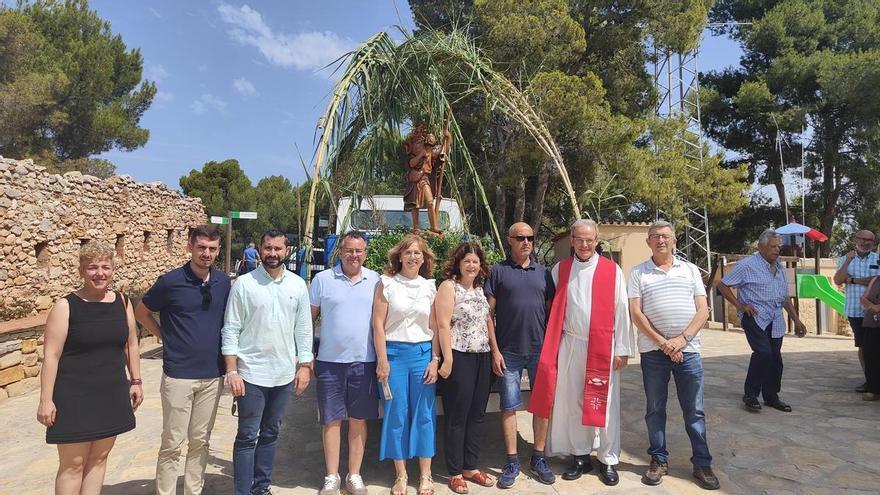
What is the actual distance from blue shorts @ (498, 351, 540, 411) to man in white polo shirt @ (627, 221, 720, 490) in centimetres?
72

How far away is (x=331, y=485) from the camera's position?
3.00m

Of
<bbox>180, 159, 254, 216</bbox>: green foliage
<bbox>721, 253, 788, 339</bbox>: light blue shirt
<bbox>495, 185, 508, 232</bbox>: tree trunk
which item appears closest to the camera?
<bbox>721, 253, 788, 339</bbox>: light blue shirt

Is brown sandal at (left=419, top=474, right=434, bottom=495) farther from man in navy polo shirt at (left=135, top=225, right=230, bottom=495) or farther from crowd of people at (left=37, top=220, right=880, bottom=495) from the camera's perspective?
man in navy polo shirt at (left=135, top=225, right=230, bottom=495)

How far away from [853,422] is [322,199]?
4774 mm

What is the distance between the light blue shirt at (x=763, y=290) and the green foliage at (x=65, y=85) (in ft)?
55.4

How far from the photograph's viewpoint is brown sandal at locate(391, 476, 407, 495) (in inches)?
118

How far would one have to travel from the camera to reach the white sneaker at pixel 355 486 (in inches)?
117

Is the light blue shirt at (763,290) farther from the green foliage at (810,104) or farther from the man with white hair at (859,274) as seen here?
the green foliage at (810,104)

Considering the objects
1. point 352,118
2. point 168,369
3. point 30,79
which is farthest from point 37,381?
point 30,79

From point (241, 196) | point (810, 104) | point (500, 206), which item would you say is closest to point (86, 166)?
point (241, 196)

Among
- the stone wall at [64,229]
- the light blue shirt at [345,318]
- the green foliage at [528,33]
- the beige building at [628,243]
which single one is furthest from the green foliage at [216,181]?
the light blue shirt at [345,318]

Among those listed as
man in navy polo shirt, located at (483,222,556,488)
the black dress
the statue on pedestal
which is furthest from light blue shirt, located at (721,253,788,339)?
the black dress

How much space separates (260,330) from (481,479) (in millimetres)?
1591

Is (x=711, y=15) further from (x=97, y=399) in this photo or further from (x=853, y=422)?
(x=97, y=399)
